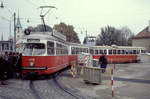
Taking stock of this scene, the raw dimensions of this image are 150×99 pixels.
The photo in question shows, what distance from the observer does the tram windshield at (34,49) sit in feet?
41.8

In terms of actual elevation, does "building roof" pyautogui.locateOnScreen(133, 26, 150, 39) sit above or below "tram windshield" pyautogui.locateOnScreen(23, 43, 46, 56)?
above

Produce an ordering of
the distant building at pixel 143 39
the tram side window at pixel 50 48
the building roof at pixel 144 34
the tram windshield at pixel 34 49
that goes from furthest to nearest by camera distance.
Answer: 1. the building roof at pixel 144 34
2. the distant building at pixel 143 39
3. the tram side window at pixel 50 48
4. the tram windshield at pixel 34 49

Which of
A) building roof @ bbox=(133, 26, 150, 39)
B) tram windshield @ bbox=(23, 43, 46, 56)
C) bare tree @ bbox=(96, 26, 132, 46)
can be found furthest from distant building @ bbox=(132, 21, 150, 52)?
tram windshield @ bbox=(23, 43, 46, 56)

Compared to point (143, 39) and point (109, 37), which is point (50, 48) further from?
point (143, 39)

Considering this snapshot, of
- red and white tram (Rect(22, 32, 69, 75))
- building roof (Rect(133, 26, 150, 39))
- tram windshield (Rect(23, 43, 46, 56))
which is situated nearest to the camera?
red and white tram (Rect(22, 32, 69, 75))

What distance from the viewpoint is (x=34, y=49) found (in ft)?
42.3

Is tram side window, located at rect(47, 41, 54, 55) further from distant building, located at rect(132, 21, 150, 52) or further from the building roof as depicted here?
the building roof

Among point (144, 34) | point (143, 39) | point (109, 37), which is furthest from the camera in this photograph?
point (109, 37)

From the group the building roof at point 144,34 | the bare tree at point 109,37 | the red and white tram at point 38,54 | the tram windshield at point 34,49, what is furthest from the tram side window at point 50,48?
the building roof at point 144,34

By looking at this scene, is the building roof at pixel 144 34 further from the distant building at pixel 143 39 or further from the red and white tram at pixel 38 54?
the red and white tram at pixel 38 54

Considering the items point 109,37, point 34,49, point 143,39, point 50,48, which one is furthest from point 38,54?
point 143,39

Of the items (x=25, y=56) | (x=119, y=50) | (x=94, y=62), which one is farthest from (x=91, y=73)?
(x=119, y=50)

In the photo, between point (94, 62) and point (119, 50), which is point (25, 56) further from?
point (119, 50)

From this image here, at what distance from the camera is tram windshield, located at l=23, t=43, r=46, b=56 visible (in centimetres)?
1275
